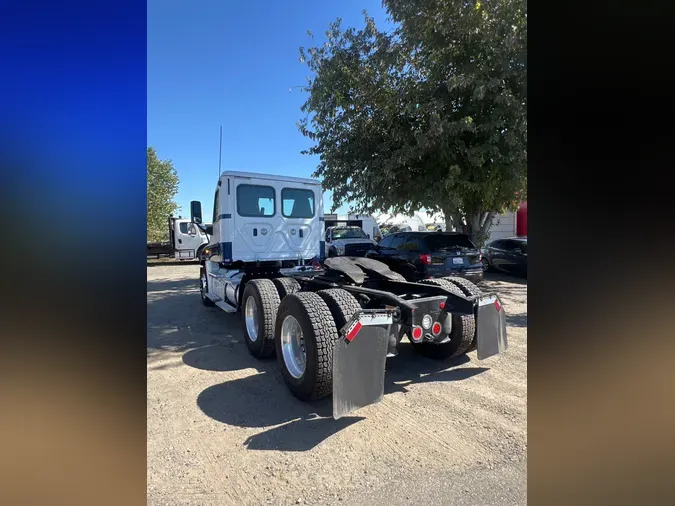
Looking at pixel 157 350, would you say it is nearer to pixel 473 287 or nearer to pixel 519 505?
pixel 473 287

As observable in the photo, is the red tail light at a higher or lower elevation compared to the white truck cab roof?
lower

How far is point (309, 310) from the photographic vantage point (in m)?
3.40

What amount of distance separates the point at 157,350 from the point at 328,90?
8039mm

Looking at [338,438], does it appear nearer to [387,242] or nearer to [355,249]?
[387,242]

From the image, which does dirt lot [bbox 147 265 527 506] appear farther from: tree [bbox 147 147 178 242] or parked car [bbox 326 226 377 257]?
tree [bbox 147 147 178 242]

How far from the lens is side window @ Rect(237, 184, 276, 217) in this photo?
6.28 metres

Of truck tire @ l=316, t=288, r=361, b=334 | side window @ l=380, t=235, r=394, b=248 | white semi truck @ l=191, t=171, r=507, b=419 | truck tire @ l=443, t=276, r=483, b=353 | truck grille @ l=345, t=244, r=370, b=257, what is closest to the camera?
white semi truck @ l=191, t=171, r=507, b=419

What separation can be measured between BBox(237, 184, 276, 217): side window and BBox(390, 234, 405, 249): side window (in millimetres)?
3870

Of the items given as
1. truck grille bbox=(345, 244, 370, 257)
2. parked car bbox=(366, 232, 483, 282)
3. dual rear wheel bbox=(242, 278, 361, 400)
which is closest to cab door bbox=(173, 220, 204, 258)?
truck grille bbox=(345, 244, 370, 257)

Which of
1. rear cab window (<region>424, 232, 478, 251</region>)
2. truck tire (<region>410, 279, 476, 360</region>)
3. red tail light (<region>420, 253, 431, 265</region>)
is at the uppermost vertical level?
rear cab window (<region>424, 232, 478, 251</region>)

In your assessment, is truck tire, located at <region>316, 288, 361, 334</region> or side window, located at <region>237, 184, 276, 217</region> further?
side window, located at <region>237, 184, 276, 217</region>

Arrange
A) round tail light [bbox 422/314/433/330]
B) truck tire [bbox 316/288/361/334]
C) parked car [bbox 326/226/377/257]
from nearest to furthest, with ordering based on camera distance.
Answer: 1. truck tire [bbox 316/288/361/334]
2. round tail light [bbox 422/314/433/330]
3. parked car [bbox 326/226/377/257]

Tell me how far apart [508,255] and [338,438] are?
11.2m
